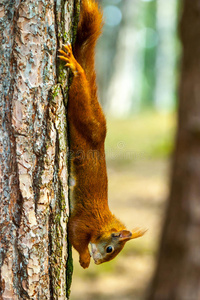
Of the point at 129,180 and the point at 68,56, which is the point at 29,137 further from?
the point at 129,180

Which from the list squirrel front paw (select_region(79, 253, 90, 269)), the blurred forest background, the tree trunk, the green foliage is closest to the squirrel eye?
squirrel front paw (select_region(79, 253, 90, 269))

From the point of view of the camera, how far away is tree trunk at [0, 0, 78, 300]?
1311 millimetres

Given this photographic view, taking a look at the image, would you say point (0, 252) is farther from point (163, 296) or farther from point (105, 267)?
point (105, 267)

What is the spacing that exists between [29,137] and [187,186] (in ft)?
5.19

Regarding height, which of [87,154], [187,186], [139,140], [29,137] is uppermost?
[29,137]

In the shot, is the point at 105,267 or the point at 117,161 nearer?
the point at 105,267

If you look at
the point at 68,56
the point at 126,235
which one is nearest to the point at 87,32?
the point at 68,56

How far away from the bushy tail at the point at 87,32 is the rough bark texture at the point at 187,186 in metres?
1.13

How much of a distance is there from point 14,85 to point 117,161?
6243 mm

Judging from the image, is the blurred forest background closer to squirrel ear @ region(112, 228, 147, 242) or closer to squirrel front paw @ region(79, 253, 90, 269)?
squirrel ear @ region(112, 228, 147, 242)

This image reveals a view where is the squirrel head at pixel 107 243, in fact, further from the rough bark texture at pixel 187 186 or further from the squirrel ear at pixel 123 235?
the rough bark texture at pixel 187 186

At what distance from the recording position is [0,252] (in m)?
1.35

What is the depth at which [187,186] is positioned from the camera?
2666 millimetres

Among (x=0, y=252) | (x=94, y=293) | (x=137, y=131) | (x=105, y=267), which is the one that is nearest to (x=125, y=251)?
(x=105, y=267)
